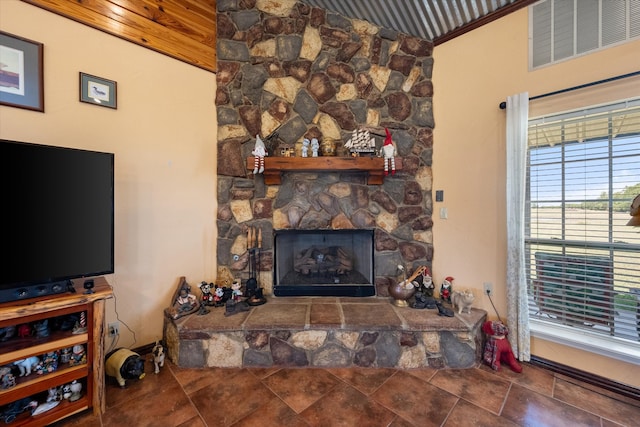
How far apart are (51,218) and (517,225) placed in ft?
10.1

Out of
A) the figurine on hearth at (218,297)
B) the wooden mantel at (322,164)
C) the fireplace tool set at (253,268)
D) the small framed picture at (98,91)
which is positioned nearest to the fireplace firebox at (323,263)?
the fireplace tool set at (253,268)

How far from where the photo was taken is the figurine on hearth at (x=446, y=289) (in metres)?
2.19

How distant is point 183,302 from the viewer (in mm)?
1986

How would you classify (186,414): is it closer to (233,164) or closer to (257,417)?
(257,417)

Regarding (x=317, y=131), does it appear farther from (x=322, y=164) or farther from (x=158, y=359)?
(x=158, y=359)

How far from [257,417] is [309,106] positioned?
2470 millimetres

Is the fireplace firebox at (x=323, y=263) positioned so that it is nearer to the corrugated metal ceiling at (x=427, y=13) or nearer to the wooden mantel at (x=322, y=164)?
the wooden mantel at (x=322, y=164)

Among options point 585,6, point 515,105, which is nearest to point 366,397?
point 515,105

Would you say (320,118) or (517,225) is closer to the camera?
(517,225)

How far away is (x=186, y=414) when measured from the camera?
1.41 metres

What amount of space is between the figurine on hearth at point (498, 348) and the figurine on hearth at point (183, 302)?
7.70ft

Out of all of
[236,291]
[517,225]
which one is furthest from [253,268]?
[517,225]

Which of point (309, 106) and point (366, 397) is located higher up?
point (309, 106)

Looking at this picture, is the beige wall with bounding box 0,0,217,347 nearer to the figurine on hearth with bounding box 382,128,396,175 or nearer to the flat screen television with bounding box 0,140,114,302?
the flat screen television with bounding box 0,140,114,302
